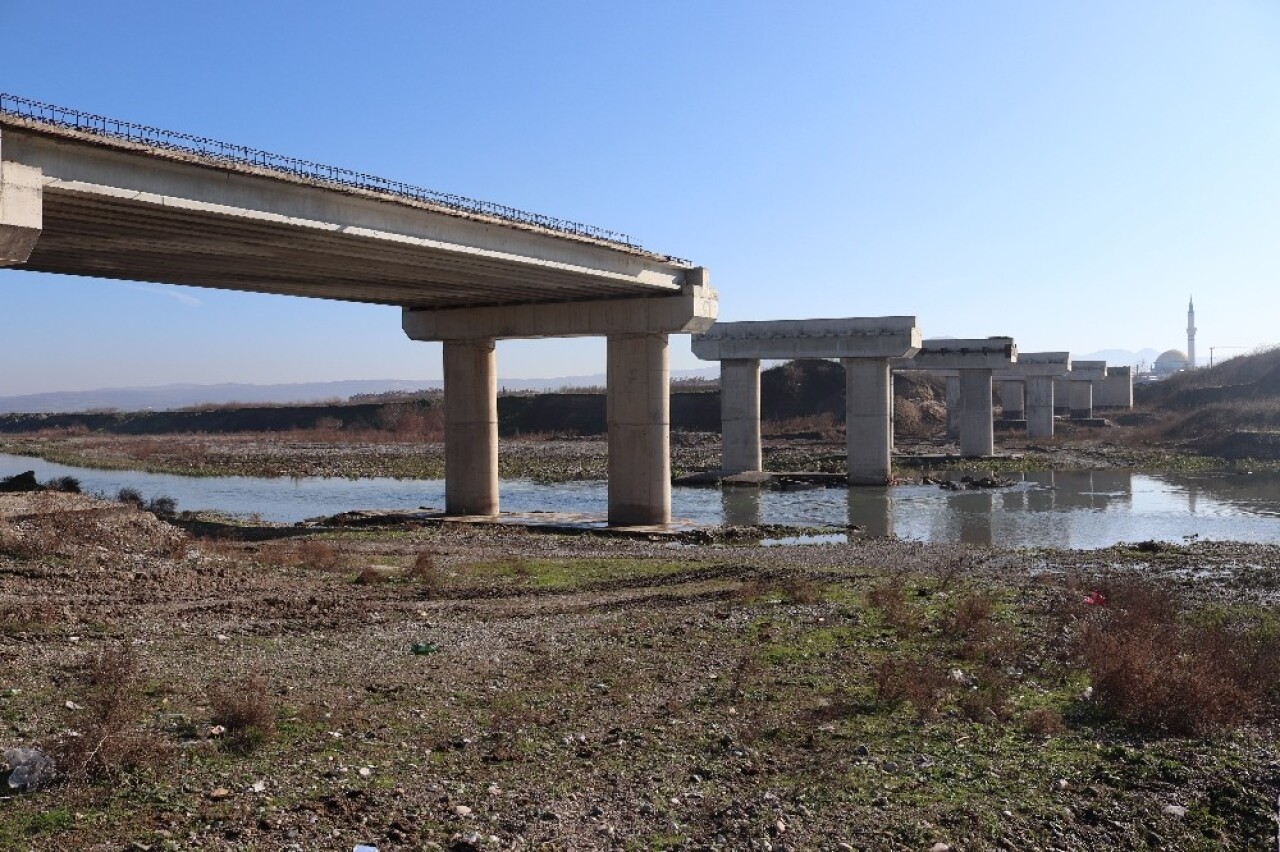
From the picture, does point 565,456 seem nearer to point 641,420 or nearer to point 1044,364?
point 1044,364

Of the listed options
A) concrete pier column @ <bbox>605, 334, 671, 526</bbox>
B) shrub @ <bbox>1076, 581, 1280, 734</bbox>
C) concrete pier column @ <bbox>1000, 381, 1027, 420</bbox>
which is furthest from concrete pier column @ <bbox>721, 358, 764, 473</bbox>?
concrete pier column @ <bbox>1000, 381, 1027, 420</bbox>

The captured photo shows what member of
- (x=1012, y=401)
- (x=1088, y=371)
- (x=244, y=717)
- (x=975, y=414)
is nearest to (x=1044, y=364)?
(x=975, y=414)

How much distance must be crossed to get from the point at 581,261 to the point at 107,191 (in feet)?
46.8

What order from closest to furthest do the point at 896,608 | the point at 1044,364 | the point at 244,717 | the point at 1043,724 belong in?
the point at 244,717 < the point at 1043,724 < the point at 896,608 < the point at 1044,364

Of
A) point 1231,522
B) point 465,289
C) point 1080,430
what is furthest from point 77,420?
point 1231,522

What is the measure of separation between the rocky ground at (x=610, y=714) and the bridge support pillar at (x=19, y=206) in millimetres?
5438

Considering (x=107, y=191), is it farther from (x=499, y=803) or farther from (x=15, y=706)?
(x=499, y=803)

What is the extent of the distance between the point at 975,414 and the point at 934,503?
85.7 ft

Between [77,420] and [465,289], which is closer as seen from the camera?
[465,289]

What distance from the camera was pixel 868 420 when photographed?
178ft

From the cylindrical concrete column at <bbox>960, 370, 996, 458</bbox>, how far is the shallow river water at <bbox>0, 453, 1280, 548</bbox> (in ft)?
27.8

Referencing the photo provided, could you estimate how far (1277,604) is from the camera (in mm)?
20141

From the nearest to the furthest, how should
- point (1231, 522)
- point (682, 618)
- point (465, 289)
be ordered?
point (682, 618)
point (465, 289)
point (1231, 522)

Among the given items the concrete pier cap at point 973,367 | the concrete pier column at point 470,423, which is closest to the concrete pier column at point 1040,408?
the concrete pier cap at point 973,367
